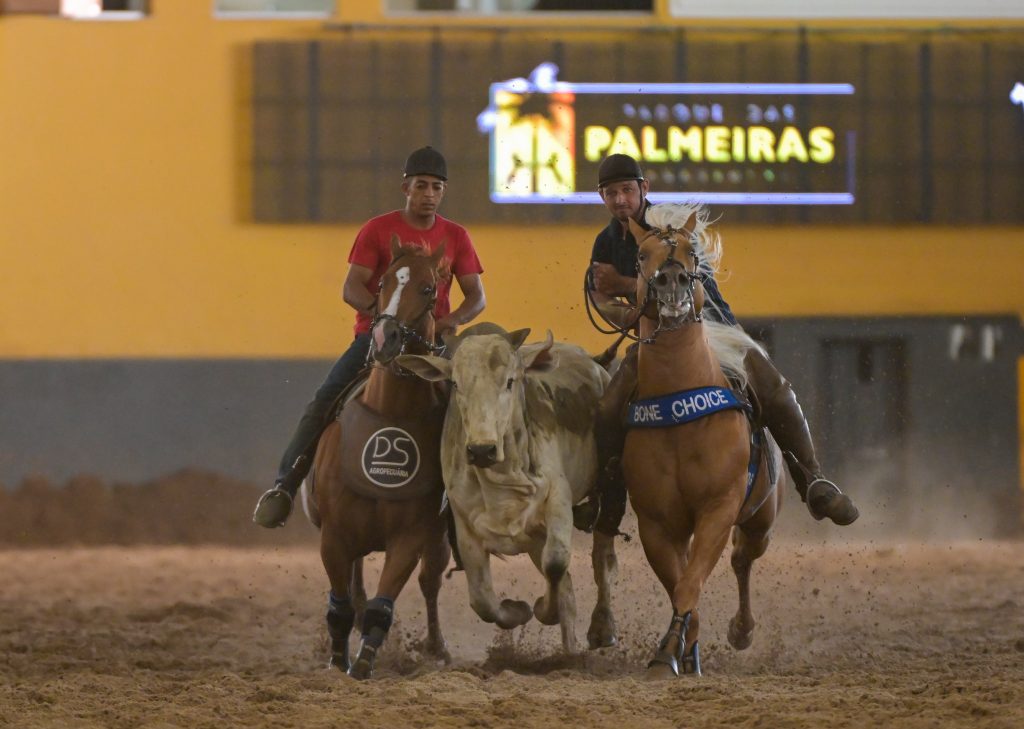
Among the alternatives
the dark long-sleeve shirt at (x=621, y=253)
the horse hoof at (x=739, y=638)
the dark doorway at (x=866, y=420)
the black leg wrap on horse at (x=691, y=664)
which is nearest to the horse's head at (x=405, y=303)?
the dark long-sleeve shirt at (x=621, y=253)

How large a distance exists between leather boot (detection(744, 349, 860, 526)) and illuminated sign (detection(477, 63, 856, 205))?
5.76 meters

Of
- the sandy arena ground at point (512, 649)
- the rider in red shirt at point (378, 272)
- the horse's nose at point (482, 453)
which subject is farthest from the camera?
the rider in red shirt at point (378, 272)

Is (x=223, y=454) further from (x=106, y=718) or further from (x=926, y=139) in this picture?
(x=106, y=718)

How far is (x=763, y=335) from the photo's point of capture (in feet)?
43.5

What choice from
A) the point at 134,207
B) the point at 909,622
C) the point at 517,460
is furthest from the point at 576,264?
the point at 517,460

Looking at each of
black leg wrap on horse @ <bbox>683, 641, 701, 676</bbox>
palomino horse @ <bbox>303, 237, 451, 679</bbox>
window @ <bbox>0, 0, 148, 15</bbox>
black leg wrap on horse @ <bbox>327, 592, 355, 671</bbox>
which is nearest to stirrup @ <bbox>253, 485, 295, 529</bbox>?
palomino horse @ <bbox>303, 237, 451, 679</bbox>

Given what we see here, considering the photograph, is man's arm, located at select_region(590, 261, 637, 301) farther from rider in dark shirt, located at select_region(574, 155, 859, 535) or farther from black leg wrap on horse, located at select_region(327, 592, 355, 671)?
black leg wrap on horse, located at select_region(327, 592, 355, 671)

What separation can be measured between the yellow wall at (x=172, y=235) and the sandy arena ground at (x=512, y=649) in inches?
71.8

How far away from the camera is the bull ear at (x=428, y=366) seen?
6602 millimetres

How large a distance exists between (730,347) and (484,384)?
4.41 ft

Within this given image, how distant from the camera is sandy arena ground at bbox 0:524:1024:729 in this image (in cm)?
569

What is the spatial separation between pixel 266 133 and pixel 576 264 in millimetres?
2581

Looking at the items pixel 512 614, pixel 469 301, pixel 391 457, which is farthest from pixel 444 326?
pixel 512 614

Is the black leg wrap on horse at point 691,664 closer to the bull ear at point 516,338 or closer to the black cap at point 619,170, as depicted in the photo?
the bull ear at point 516,338
